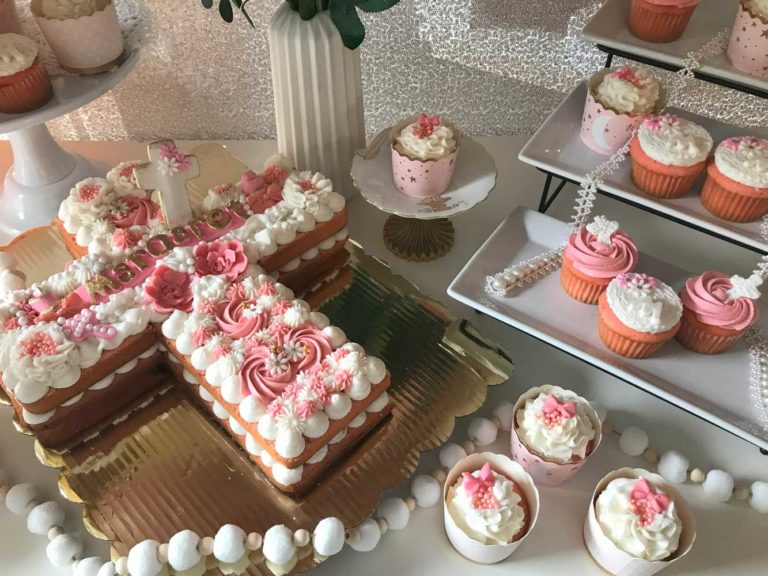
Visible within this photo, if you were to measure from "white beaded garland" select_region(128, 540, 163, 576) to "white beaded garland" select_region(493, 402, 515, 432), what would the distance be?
1.75 feet

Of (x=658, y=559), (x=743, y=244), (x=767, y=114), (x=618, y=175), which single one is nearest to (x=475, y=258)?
(x=618, y=175)

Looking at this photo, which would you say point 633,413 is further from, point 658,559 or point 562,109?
point 562,109

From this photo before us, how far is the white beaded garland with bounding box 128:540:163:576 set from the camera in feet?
3.07

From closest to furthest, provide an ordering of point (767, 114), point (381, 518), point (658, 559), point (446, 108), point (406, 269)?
point (658, 559) → point (381, 518) → point (406, 269) → point (767, 114) → point (446, 108)

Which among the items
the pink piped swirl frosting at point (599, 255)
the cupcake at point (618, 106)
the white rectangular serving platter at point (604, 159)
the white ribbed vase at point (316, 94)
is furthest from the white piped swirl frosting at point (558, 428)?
the white ribbed vase at point (316, 94)

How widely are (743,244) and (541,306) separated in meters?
0.30

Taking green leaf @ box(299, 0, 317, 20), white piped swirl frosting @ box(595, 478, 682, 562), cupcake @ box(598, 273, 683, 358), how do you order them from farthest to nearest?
green leaf @ box(299, 0, 317, 20), cupcake @ box(598, 273, 683, 358), white piped swirl frosting @ box(595, 478, 682, 562)

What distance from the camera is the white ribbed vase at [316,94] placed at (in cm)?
120

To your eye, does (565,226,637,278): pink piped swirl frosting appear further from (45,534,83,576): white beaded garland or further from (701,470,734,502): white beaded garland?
(45,534,83,576): white beaded garland

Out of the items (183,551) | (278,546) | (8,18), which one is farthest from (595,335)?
(8,18)

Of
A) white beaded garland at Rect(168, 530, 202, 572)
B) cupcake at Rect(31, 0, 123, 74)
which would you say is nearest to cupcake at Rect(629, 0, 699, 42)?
cupcake at Rect(31, 0, 123, 74)

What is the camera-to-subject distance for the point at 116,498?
102cm

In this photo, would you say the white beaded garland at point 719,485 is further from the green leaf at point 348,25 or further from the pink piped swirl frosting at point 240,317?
the green leaf at point 348,25

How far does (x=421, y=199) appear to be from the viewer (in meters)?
1.24
